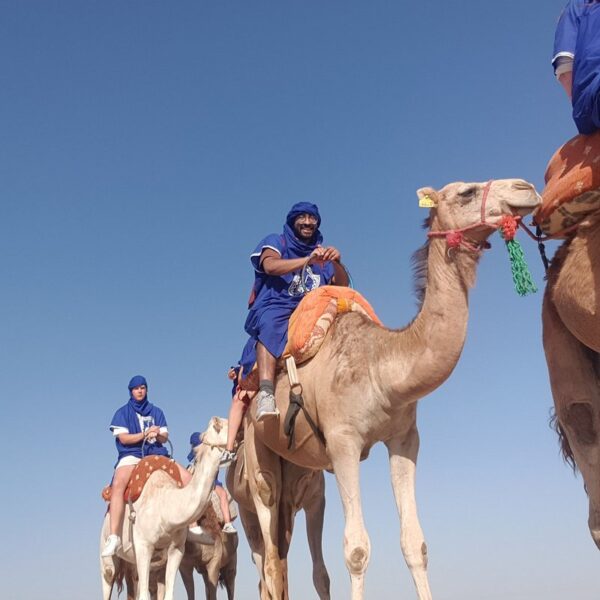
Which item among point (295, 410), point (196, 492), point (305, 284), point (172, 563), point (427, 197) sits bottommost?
point (172, 563)

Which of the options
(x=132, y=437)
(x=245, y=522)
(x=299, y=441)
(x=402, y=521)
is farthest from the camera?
(x=132, y=437)

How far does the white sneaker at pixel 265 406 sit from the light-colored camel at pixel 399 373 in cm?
18

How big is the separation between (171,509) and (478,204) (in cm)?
685

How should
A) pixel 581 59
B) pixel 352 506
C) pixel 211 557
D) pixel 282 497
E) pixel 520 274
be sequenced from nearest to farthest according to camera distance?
pixel 581 59 → pixel 520 274 → pixel 352 506 → pixel 282 497 → pixel 211 557

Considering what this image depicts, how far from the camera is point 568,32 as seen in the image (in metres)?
3.98

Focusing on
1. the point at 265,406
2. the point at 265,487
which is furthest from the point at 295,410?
the point at 265,487

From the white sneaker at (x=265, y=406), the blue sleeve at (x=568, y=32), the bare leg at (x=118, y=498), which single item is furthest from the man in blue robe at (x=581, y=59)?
the bare leg at (x=118, y=498)

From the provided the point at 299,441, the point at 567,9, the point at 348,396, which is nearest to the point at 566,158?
the point at 567,9

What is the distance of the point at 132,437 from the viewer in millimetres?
11461

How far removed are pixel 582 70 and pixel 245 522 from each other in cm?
662

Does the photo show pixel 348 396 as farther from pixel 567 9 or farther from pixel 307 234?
pixel 567 9

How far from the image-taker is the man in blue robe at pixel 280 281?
735 cm

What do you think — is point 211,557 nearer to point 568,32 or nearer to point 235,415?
point 235,415

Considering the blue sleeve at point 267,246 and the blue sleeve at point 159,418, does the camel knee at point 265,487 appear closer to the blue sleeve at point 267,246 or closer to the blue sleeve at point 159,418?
the blue sleeve at point 267,246
